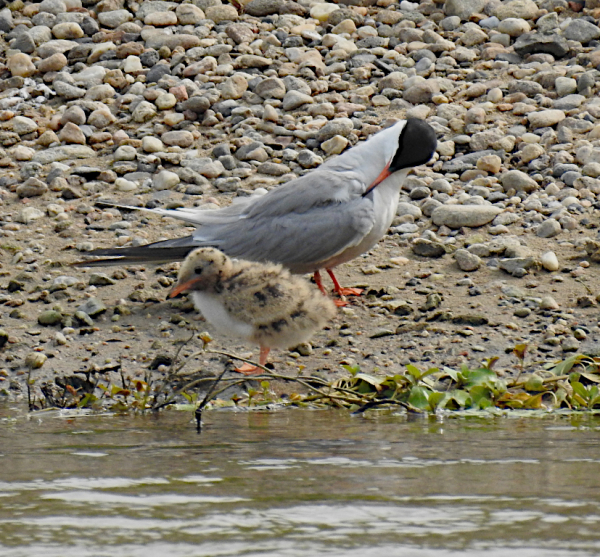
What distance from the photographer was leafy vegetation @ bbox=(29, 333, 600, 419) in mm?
4660

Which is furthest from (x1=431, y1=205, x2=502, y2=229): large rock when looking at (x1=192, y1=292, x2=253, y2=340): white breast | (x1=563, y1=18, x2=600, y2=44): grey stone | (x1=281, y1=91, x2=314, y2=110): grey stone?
(x1=563, y1=18, x2=600, y2=44): grey stone

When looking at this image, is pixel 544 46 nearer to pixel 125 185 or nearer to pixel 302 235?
pixel 125 185

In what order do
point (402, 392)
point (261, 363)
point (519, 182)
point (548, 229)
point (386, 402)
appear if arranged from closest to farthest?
point (386, 402), point (402, 392), point (261, 363), point (548, 229), point (519, 182)

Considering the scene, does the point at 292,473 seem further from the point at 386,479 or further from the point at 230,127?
the point at 230,127

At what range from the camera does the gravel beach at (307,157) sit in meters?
6.06

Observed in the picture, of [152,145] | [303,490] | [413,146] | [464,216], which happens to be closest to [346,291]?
[413,146]

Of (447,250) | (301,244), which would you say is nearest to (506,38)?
(447,250)

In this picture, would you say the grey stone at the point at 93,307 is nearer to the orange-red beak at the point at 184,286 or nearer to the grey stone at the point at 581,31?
the orange-red beak at the point at 184,286

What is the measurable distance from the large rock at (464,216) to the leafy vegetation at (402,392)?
87.6 inches

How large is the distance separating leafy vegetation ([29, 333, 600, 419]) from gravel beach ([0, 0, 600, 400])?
0.42m

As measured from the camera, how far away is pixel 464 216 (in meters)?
7.40

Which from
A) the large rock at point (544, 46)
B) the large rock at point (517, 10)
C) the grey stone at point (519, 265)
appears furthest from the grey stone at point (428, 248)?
the large rock at point (517, 10)

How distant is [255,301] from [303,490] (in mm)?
2673

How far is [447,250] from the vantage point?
712 centimetres
